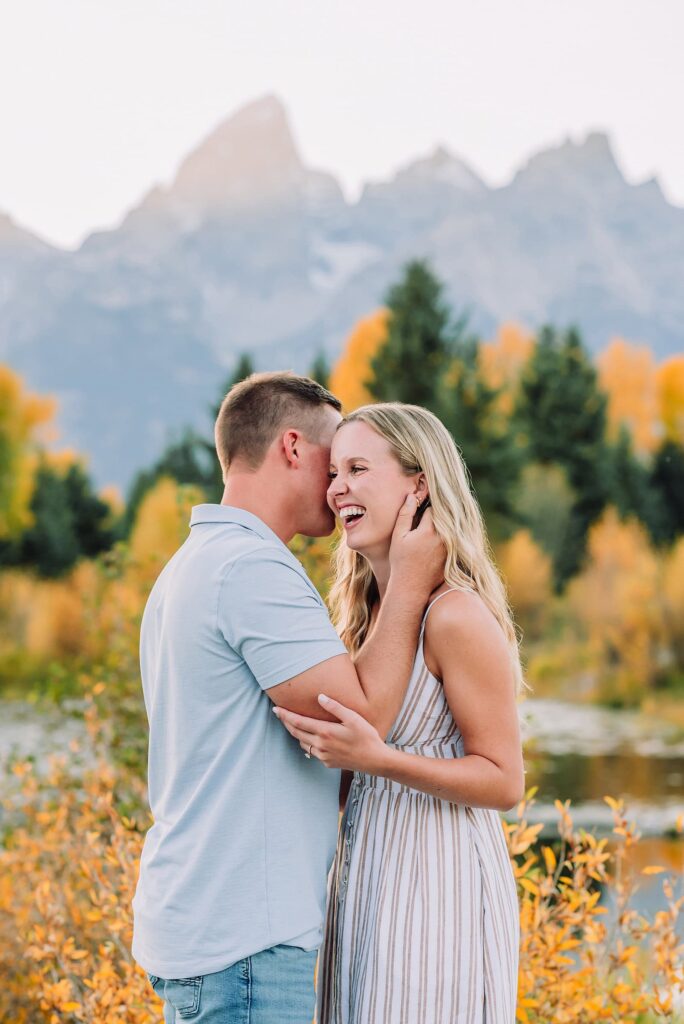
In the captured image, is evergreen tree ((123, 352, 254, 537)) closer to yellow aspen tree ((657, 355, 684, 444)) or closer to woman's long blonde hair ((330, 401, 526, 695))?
yellow aspen tree ((657, 355, 684, 444))

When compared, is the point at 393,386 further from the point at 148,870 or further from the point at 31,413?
the point at 148,870

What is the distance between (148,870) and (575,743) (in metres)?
17.5

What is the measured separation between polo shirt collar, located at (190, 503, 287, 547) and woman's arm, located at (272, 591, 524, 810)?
397 millimetres

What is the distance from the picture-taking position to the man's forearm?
214 cm

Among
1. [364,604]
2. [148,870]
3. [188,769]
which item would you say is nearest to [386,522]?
[364,604]

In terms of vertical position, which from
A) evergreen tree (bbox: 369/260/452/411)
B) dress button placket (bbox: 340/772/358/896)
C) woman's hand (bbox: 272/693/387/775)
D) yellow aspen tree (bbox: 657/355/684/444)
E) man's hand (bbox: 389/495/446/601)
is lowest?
dress button placket (bbox: 340/772/358/896)

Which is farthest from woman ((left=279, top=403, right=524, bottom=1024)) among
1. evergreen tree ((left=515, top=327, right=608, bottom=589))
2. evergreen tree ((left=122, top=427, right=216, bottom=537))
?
evergreen tree ((left=515, top=327, right=608, bottom=589))

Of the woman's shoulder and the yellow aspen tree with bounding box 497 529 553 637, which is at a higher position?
the yellow aspen tree with bounding box 497 529 553 637

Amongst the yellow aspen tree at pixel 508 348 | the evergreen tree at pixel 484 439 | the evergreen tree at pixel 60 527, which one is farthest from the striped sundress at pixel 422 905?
the yellow aspen tree at pixel 508 348

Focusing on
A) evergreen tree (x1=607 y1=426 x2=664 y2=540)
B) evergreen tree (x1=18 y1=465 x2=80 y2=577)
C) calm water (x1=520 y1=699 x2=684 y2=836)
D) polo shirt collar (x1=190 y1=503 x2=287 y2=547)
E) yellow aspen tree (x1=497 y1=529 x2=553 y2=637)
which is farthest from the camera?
evergreen tree (x1=18 y1=465 x2=80 y2=577)

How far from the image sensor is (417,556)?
2.36m

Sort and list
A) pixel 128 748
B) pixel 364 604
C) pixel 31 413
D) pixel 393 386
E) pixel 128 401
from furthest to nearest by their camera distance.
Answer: pixel 128 401 → pixel 31 413 → pixel 393 386 → pixel 128 748 → pixel 364 604

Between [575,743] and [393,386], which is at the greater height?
[393,386]

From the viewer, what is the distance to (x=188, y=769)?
7.08ft
